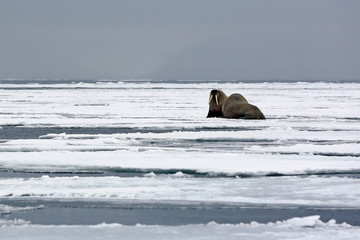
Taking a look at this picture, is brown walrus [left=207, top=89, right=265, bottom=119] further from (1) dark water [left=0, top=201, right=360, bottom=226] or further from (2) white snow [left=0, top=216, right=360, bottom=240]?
(2) white snow [left=0, top=216, right=360, bottom=240]

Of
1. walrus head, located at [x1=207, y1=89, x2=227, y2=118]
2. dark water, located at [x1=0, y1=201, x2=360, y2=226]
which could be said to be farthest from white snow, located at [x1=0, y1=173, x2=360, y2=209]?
walrus head, located at [x1=207, y1=89, x2=227, y2=118]

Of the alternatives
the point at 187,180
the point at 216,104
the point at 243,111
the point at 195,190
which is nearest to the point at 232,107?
the point at 243,111

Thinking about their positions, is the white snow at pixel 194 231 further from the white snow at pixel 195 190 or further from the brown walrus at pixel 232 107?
the brown walrus at pixel 232 107

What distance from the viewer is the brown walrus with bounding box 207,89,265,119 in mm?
15039

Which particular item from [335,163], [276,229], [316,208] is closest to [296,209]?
[316,208]

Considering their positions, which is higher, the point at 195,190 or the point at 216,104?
the point at 216,104

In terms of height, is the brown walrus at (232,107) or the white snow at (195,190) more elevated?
the brown walrus at (232,107)

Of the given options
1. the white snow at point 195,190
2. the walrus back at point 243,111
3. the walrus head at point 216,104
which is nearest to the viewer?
the white snow at point 195,190

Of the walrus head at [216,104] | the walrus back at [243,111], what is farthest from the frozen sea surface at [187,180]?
the walrus head at [216,104]

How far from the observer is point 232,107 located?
50.0 feet

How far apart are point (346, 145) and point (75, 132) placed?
4846 millimetres

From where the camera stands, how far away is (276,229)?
4.57 m

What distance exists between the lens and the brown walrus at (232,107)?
49.3ft

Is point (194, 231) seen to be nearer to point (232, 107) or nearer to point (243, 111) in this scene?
point (243, 111)
